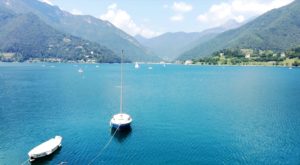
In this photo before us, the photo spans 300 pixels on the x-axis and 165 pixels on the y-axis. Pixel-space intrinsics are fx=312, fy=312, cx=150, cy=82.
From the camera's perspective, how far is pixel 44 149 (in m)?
54.7

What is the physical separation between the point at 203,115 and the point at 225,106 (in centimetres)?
1830

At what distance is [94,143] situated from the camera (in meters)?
62.7

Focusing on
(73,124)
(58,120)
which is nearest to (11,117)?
(58,120)

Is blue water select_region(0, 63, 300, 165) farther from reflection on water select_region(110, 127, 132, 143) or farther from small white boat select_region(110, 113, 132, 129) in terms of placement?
small white boat select_region(110, 113, 132, 129)

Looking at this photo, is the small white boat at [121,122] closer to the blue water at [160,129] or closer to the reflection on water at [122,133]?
the reflection on water at [122,133]

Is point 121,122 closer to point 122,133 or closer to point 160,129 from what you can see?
point 122,133

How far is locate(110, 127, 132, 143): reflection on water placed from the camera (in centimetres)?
6606

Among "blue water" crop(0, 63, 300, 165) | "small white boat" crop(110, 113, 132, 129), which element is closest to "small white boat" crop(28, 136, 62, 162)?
"blue water" crop(0, 63, 300, 165)

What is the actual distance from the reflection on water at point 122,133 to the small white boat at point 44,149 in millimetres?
12912

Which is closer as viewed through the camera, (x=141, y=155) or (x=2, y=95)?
(x=141, y=155)

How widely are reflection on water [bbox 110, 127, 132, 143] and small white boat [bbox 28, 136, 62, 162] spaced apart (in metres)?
12.9

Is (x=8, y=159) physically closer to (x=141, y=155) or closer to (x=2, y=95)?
(x=141, y=155)

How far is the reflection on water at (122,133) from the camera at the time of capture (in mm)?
66062

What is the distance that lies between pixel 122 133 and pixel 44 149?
19.5 metres
